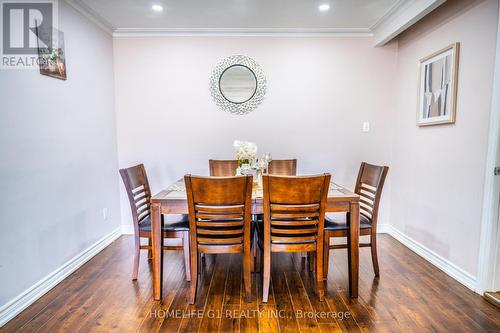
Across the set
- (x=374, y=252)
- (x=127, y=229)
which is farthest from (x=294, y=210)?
(x=127, y=229)

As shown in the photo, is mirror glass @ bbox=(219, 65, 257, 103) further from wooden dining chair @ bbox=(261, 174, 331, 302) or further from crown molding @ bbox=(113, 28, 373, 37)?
wooden dining chair @ bbox=(261, 174, 331, 302)

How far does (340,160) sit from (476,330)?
202cm

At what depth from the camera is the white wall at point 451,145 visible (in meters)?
2.05

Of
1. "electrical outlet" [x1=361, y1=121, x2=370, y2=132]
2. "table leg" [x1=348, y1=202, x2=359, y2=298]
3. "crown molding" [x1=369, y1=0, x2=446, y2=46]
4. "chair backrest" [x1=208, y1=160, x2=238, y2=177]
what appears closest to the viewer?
"table leg" [x1=348, y1=202, x2=359, y2=298]

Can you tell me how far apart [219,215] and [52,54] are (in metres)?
1.93

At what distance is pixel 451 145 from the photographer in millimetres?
2346

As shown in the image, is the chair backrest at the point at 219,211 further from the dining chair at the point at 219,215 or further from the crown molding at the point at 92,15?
the crown molding at the point at 92,15

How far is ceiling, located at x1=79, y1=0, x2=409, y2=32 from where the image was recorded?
2551 millimetres

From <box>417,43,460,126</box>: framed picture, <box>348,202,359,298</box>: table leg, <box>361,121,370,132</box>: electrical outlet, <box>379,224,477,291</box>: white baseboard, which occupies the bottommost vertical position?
<box>379,224,477,291</box>: white baseboard

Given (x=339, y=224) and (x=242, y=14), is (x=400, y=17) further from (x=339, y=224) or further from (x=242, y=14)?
(x=339, y=224)

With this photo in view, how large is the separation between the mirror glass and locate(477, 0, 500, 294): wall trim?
2172mm

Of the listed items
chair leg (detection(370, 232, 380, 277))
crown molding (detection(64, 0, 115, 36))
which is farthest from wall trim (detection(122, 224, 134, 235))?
chair leg (detection(370, 232, 380, 277))

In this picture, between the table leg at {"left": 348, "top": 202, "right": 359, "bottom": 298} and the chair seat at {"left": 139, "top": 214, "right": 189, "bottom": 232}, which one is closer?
the table leg at {"left": 348, "top": 202, "right": 359, "bottom": 298}

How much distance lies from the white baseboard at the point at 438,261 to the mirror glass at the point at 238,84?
93.0 inches
